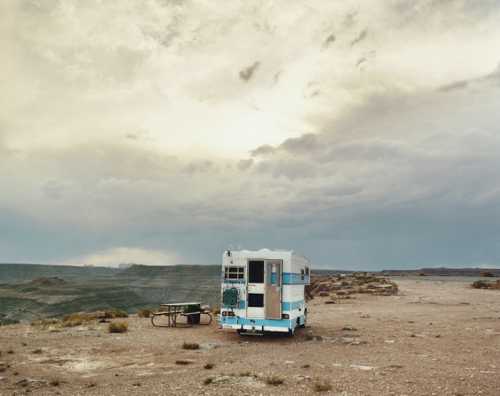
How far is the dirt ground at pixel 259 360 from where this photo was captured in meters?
12.2

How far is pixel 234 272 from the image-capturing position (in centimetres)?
2044

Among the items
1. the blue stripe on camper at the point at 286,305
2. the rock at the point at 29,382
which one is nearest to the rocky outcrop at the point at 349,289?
the blue stripe on camper at the point at 286,305

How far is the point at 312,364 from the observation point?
14898 mm

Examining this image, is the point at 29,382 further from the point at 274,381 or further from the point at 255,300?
the point at 255,300

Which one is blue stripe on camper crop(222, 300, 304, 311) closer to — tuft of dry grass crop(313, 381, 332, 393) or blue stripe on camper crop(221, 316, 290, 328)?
blue stripe on camper crop(221, 316, 290, 328)

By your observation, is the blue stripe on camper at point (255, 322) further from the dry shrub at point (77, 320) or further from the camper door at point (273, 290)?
the dry shrub at point (77, 320)

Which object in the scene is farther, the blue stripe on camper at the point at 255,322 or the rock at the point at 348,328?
the rock at the point at 348,328

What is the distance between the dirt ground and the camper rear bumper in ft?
1.95

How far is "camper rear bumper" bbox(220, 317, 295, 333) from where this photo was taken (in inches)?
773

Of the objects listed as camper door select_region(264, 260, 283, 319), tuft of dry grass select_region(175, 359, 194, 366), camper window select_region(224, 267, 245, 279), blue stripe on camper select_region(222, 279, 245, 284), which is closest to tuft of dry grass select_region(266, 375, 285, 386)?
tuft of dry grass select_region(175, 359, 194, 366)

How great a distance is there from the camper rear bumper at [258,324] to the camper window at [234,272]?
68.8 inches

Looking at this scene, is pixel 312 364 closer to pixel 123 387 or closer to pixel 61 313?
pixel 123 387

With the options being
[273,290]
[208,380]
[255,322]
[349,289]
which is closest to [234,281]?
[273,290]

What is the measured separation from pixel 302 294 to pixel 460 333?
7.41 m
